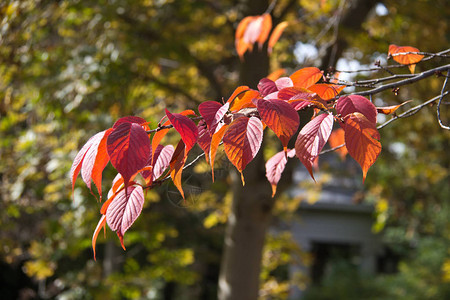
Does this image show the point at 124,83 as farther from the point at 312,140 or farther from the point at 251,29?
the point at 312,140

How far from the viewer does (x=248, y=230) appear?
3.35 metres

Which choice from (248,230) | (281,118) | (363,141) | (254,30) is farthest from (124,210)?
(248,230)

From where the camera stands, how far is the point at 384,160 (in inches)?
157

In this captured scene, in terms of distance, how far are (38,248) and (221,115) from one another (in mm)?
2853

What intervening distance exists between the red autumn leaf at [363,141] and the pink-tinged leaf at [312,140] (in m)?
0.04

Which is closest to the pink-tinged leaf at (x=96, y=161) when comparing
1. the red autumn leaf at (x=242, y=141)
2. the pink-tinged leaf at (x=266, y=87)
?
the red autumn leaf at (x=242, y=141)

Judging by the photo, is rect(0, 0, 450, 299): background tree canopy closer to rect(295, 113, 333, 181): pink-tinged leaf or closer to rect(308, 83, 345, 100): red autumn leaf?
rect(308, 83, 345, 100): red autumn leaf

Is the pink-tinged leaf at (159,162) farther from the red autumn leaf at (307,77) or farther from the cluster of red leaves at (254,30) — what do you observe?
the cluster of red leaves at (254,30)

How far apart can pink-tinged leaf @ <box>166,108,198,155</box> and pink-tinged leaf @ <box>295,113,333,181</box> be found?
0.20 metres

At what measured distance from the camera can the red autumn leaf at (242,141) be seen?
85cm

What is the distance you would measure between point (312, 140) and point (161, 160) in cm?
32

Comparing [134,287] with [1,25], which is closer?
[1,25]

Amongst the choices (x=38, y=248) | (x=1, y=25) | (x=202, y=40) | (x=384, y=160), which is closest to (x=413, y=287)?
(x=384, y=160)

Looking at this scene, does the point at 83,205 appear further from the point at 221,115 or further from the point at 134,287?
the point at 221,115
